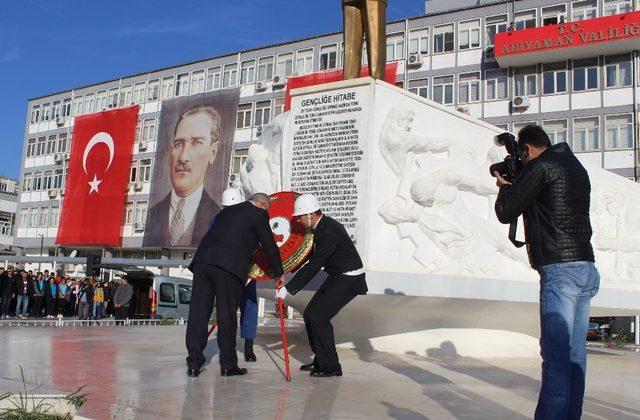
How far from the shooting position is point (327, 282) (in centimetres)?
656

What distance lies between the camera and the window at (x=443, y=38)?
3584 centimetres

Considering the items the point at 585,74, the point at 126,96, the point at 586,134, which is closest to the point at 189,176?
the point at 126,96

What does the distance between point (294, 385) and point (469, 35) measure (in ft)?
107

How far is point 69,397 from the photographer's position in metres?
4.22

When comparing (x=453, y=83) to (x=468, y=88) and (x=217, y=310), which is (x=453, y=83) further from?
(x=217, y=310)

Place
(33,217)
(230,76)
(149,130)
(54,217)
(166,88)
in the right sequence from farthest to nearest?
(33,217)
(54,217)
(149,130)
(166,88)
(230,76)

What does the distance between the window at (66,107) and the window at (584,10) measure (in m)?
37.8

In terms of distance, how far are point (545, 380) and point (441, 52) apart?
3442 centimetres

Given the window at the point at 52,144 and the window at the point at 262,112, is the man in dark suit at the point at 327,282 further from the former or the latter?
the window at the point at 52,144

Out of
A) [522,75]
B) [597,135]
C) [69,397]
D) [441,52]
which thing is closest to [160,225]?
[441,52]

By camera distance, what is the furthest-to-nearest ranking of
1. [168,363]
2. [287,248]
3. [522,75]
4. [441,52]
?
[441,52] → [522,75] → [287,248] → [168,363]

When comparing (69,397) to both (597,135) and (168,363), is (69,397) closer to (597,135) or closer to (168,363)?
(168,363)

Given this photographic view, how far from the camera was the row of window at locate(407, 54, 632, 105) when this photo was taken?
3130 centimetres

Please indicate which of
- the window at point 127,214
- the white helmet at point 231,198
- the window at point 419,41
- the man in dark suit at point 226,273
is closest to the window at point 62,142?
the window at point 127,214
